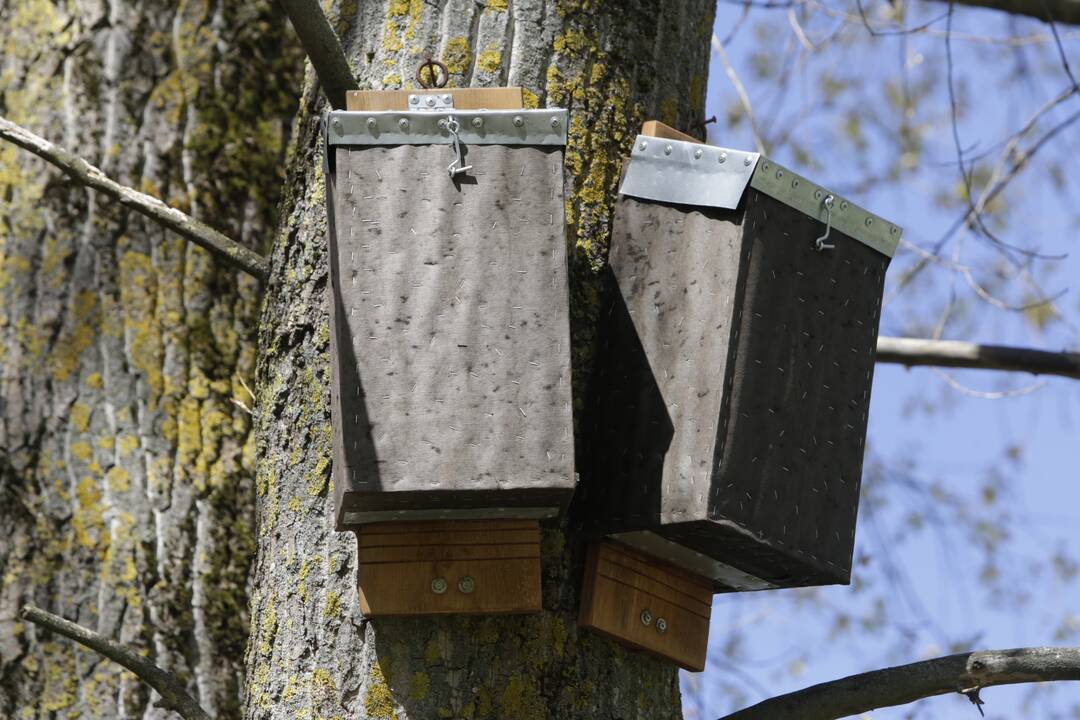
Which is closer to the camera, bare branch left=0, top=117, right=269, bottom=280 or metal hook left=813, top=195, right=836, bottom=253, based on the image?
metal hook left=813, top=195, right=836, bottom=253

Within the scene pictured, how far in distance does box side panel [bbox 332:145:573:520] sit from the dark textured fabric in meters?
0.15

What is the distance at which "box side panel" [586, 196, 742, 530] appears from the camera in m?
1.42

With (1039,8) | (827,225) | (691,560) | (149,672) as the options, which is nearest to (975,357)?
(1039,8)

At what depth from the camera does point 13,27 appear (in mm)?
2678

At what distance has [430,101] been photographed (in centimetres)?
148

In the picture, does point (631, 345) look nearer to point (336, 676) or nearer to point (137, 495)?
point (336, 676)

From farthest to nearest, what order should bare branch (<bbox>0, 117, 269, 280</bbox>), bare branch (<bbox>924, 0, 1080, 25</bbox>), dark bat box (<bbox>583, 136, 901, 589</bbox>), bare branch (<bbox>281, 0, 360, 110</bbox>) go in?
1. bare branch (<bbox>924, 0, 1080, 25</bbox>)
2. bare branch (<bbox>0, 117, 269, 280</bbox>)
3. bare branch (<bbox>281, 0, 360, 110</bbox>)
4. dark bat box (<bbox>583, 136, 901, 589</bbox>)

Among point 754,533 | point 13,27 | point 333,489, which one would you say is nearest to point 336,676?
point 333,489

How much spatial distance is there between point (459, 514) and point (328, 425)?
0.78 ft

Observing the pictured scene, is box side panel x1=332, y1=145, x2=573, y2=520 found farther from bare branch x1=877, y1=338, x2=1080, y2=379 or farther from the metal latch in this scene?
bare branch x1=877, y1=338, x2=1080, y2=379

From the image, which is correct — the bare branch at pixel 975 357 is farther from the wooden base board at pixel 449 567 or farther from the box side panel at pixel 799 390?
the wooden base board at pixel 449 567

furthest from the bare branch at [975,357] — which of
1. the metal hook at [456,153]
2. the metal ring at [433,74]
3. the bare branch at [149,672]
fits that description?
the bare branch at [149,672]

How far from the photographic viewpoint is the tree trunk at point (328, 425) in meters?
1.41

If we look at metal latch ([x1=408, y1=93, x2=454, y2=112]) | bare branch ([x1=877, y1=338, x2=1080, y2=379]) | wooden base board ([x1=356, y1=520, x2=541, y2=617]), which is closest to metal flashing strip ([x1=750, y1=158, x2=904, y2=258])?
metal latch ([x1=408, y1=93, x2=454, y2=112])
